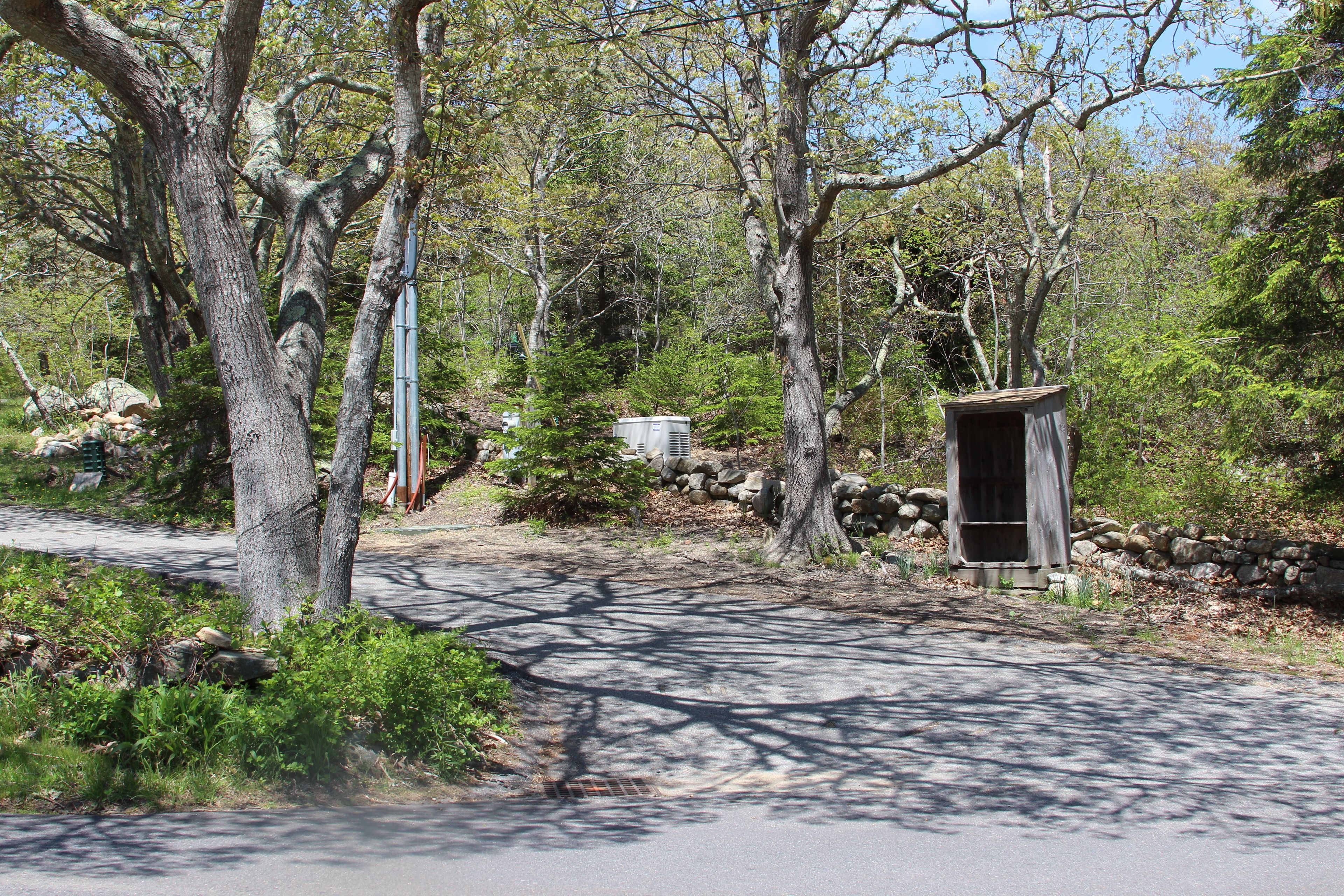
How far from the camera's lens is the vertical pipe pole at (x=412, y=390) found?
51.4 feet

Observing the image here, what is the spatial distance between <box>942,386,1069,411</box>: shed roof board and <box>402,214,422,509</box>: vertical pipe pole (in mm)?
8895

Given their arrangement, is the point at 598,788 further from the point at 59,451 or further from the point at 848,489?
the point at 59,451

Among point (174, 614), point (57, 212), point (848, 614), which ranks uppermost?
point (57, 212)

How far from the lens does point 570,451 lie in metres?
14.8

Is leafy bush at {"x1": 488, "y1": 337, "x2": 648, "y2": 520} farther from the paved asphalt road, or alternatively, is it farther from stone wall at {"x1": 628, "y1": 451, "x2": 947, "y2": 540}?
the paved asphalt road

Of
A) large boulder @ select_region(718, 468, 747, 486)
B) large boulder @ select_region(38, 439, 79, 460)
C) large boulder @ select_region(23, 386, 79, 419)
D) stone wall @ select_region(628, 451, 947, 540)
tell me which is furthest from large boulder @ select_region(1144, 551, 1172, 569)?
large boulder @ select_region(23, 386, 79, 419)

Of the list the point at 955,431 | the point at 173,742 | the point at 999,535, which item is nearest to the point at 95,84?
the point at 173,742

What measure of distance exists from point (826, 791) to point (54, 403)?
2777cm

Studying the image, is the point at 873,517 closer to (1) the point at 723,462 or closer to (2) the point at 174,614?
(1) the point at 723,462

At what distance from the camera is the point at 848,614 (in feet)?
30.7

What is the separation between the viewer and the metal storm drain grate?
5.09 m

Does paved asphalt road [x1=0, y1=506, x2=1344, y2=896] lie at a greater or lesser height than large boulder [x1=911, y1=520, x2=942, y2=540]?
lesser

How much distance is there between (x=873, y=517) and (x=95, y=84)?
12142 millimetres

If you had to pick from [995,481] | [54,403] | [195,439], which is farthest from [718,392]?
[54,403]
